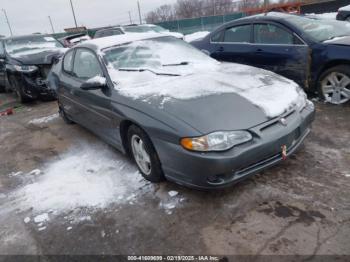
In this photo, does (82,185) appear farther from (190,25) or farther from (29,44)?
(190,25)

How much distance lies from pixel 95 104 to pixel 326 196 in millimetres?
2804

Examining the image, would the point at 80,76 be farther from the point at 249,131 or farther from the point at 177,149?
the point at 249,131

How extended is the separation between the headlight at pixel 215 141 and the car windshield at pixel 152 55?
1.57 meters

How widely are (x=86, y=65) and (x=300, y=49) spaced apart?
3320 mm

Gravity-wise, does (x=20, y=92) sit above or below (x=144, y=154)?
below

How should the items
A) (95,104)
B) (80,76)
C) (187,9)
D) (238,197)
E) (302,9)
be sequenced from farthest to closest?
1. (187,9)
2. (302,9)
3. (80,76)
4. (95,104)
5. (238,197)

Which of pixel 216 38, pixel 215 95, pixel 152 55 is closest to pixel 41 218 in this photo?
pixel 215 95

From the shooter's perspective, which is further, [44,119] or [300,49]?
[44,119]

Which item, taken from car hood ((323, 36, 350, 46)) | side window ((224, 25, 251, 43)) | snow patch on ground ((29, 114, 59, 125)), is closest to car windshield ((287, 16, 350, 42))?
car hood ((323, 36, 350, 46))

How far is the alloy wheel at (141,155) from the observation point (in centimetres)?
339

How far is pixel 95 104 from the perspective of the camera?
4.14 m

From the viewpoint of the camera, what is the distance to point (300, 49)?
5.22 metres

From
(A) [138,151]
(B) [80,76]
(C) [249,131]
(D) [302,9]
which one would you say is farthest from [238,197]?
(D) [302,9]

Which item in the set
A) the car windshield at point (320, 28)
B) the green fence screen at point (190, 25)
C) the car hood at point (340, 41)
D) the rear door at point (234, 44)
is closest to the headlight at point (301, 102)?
the car hood at point (340, 41)
